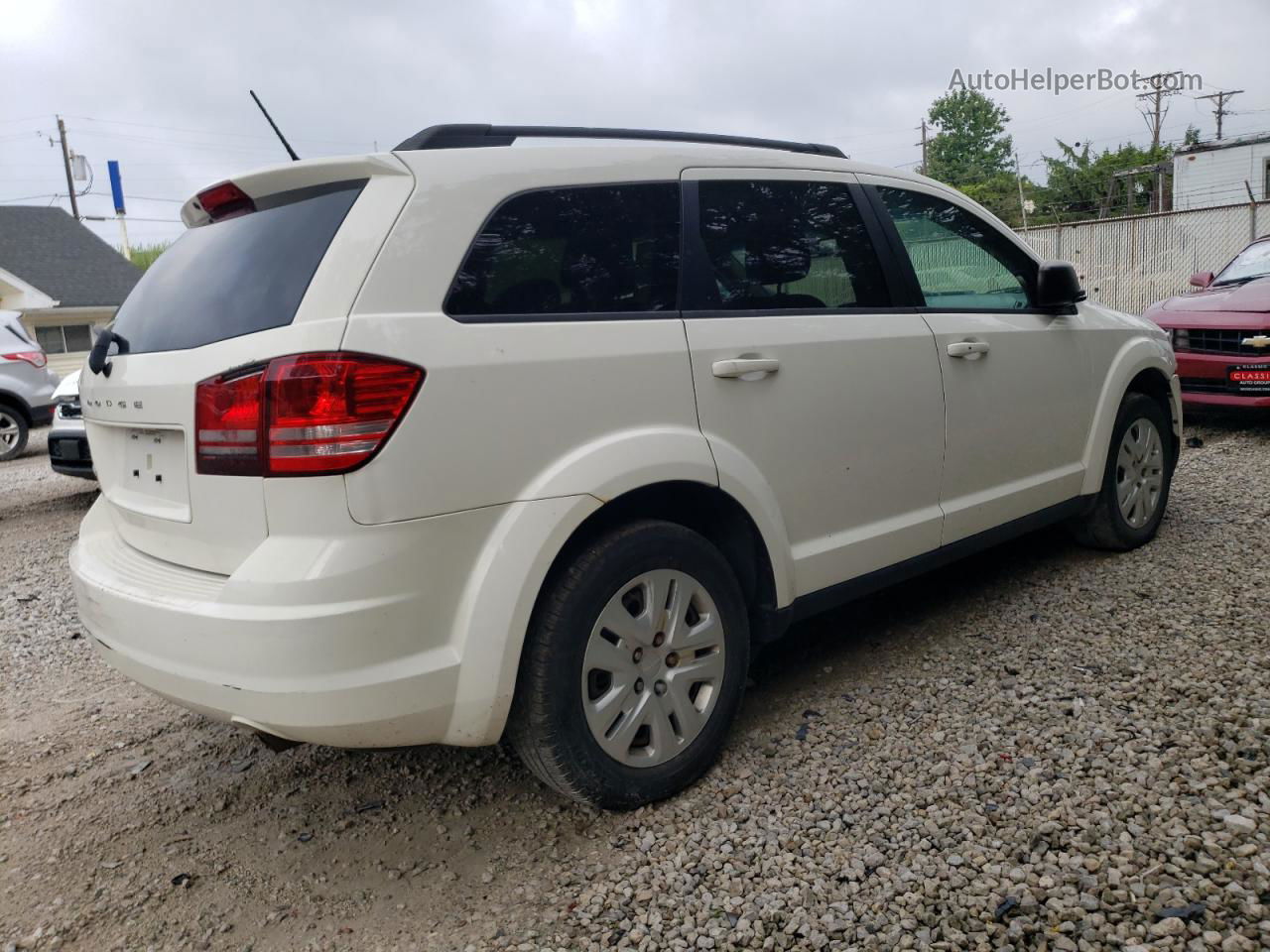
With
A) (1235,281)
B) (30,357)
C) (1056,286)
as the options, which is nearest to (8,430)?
(30,357)

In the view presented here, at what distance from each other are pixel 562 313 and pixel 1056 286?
8.33 ft

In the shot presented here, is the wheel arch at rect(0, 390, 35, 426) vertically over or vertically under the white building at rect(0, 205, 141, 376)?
under

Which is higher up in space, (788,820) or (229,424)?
(229,424)

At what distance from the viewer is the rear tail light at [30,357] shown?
451 inches

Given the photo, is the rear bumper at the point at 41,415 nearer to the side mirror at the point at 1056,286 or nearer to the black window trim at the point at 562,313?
the black window trim at the point at 562,313

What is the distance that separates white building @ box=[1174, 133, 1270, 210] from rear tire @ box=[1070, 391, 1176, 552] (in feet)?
93.4

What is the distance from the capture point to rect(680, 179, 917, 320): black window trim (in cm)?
297

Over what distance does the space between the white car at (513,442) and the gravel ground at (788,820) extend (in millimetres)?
302

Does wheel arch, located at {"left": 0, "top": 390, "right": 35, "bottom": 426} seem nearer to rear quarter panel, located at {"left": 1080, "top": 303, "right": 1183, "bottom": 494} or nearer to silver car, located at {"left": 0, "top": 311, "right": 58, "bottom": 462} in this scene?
silver car, located at {"left": 0, "top": 311, "right": 58, "bottom": 462}

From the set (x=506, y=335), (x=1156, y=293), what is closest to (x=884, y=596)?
(x=506, y=335)

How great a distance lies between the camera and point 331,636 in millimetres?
2211

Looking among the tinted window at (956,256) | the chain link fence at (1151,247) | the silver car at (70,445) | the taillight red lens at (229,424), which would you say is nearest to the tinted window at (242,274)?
the taillight red lens at (229,424)

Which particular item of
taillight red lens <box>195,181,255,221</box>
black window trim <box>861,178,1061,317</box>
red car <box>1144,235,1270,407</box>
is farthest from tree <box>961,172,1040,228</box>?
taillight red lens <box>195,181,255,221</box>

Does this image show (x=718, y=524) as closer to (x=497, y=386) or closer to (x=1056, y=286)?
(x=497, y=386)
